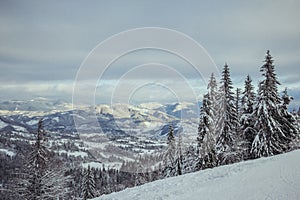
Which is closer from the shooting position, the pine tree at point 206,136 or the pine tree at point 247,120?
the pine tree at point 206,136

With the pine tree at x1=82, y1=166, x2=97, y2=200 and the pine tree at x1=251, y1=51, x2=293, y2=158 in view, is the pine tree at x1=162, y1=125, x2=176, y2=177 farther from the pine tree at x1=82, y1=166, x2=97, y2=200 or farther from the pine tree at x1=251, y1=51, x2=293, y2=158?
the pine tree at x1=251, y1=51, x2=293, y2=158

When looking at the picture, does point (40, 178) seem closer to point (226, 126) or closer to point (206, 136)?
point (206, 136)

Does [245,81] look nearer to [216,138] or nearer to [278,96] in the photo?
[278,96]

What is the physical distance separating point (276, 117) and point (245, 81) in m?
6.62

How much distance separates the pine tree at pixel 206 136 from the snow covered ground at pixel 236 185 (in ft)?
31.1

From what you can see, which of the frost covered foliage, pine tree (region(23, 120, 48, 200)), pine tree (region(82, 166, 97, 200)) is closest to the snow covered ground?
the frost covered foliage

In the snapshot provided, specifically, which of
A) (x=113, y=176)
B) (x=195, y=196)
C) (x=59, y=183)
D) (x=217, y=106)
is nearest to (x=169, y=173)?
(x=217, y=106)

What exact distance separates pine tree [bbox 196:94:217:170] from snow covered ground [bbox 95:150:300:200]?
31.1ft

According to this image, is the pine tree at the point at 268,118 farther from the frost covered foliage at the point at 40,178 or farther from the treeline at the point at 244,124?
the frost covered foliage at the point at 40,178

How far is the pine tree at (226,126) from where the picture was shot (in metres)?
28.4

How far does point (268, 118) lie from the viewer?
2570 cm

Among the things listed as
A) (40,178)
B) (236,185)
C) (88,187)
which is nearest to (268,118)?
(236,185)

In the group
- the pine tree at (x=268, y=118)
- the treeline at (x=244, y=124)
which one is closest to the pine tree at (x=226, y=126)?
the treeline at (x=244, y=124)

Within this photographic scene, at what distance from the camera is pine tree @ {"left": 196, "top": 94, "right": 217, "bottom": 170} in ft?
91.7
